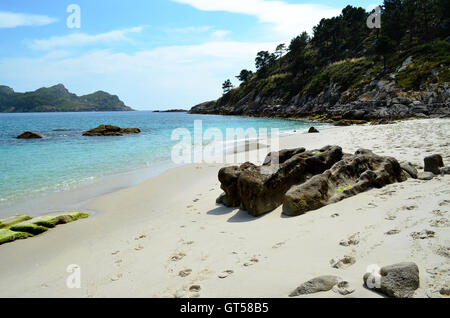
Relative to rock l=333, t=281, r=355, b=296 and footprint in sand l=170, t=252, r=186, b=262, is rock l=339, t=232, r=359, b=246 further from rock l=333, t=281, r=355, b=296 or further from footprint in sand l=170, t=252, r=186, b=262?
footprint in sand l=170, t=252, r=186, b=262

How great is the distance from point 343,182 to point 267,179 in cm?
203

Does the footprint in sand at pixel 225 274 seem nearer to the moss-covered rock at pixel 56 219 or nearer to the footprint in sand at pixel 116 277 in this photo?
the footprint in sand at pixel 116 277

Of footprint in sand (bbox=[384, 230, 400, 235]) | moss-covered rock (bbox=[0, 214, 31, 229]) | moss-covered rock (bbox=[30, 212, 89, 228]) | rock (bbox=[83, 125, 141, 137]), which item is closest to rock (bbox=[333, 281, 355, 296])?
footprint in sand (bbox=[384, 230, 400, 235])

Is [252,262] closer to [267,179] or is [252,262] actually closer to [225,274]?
[225,274]

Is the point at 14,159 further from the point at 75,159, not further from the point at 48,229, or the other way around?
the point at 48,229

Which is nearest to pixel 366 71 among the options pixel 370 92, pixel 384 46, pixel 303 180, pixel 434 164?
pixel 384 46

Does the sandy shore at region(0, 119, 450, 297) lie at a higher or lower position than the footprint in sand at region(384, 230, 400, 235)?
lower

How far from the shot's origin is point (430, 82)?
42406 mm

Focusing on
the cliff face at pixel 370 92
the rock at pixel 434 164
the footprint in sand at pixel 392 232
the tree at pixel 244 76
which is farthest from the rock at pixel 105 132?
the tree at pixel 244 76

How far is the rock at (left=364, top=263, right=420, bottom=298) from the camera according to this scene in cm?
302

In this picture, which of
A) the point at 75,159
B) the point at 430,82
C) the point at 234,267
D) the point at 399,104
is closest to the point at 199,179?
the point at 234,267

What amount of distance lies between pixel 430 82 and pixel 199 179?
46.0m

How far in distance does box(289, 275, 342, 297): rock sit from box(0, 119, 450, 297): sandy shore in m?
0.12

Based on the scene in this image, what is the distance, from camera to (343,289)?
10.8 ft
